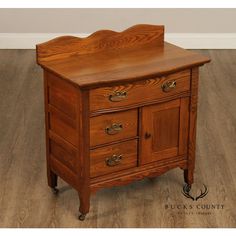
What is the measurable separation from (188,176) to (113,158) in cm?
56

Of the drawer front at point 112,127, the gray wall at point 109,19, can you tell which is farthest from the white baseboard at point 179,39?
the drawer front at point 112,127

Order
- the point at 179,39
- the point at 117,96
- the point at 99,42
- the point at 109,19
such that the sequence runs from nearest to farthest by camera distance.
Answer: the point at 117,96, the point at 99,42, the point at 109,19, the point at 179,39

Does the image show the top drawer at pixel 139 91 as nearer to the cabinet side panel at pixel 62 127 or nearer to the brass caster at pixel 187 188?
the cabinet side panel at pixel 62 127

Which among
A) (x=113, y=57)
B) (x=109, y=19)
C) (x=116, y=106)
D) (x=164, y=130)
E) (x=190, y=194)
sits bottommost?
(x=190, y=194)

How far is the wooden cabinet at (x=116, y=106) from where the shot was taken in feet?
11.0

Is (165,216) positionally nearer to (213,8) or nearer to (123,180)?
(123,180)

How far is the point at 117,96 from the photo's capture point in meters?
3.36

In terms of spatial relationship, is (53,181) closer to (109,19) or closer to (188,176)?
(188,176)

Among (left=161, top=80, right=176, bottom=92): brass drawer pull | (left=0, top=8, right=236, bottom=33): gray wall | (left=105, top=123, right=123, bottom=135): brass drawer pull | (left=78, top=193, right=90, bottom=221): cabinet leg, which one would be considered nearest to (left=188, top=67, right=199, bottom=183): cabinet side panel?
(left=161, top=80, right=176, bottom=92): brass drawer pull

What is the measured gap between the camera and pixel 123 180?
11.7 feet

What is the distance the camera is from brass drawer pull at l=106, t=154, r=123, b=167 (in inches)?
138

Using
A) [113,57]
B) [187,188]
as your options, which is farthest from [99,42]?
[187,188]

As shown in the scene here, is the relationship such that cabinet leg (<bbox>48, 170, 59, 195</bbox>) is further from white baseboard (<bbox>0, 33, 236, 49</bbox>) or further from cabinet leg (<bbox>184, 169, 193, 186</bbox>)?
white baseboard (<bbox>0, 33, 236, 49</bbox>)

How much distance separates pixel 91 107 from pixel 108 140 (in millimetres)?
223
